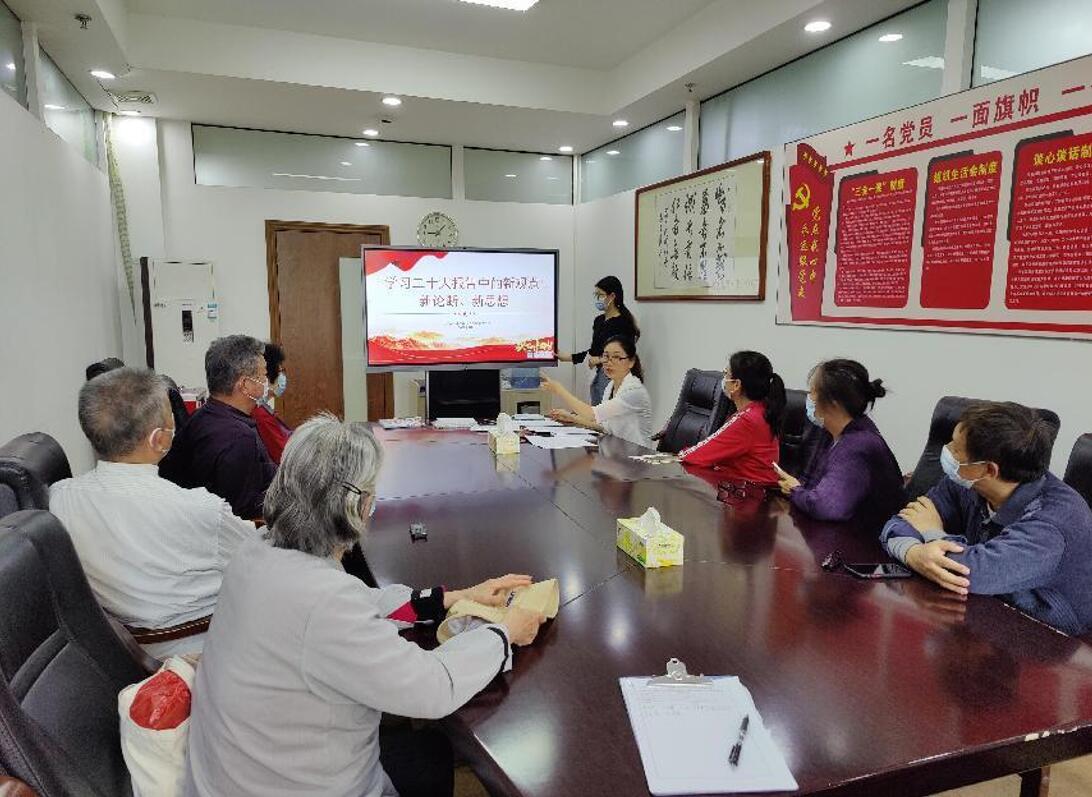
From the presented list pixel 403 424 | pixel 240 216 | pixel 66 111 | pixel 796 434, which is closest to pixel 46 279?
pixel 66 111

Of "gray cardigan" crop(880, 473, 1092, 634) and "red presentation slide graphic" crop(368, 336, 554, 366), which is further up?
"red presentation slide graphic" crop(368, 336, 554, 366)

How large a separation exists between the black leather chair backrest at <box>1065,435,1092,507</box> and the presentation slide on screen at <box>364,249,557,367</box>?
350cm

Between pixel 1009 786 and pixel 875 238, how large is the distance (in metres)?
2.29

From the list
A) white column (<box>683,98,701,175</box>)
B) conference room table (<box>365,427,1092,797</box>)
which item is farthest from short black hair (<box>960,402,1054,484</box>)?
white column (<box>683,98,701,175</box>)

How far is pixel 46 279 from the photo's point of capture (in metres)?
3.25

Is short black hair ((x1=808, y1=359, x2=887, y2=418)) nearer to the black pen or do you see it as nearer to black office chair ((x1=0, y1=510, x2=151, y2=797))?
the black pen

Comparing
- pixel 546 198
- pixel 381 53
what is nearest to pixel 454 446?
pixel 381 53

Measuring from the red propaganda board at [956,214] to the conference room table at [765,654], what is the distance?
55.8 inches

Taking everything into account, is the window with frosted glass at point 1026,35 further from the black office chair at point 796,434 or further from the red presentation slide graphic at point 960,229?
the black office chair at point 796,434

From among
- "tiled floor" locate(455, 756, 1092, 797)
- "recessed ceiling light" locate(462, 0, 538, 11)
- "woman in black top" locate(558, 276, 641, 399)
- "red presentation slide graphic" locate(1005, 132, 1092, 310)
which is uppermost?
"recessed ceiling light" locate(462, 0, 538, 11)

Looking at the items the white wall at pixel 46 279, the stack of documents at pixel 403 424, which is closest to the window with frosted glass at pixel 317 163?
the white wall at pixel 46 279

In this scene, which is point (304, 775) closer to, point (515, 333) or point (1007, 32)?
point (1007, 32)

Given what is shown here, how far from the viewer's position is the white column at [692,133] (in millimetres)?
4578

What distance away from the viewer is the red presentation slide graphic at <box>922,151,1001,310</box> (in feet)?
9.00
